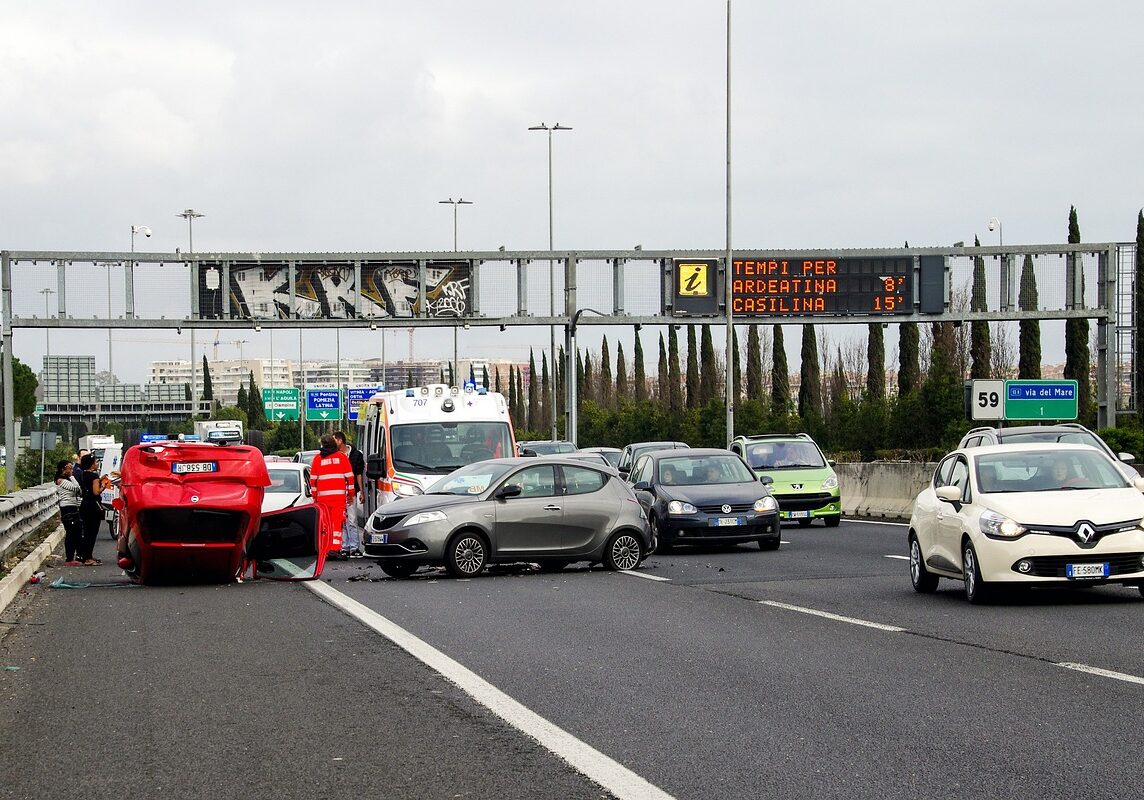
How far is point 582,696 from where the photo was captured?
9.34 meters

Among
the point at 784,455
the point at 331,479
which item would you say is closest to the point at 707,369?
the point at 784,455

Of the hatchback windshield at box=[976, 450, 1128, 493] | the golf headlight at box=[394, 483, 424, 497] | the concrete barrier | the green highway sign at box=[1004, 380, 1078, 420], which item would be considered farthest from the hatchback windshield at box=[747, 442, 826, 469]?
the hatchback windshield at box=[976, 450, 1128, 493]

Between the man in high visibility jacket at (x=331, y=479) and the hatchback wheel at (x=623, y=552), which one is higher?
the man in high visibility jacket at (x=331, y=479)

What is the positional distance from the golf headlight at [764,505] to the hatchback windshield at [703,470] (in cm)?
68

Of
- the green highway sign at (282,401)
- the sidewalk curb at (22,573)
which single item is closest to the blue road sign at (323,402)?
the green highway sign at (282,401)

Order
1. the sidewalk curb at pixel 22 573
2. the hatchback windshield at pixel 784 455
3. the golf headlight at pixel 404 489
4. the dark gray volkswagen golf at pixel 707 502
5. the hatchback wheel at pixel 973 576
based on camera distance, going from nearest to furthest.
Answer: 1. the hatchback wheel at pixel 973 576
2. the sidewalk curb at pixel 22 573
3. the dark gray volkswagen golf at pixel 707 502
4. the golf headlight at pixel 404 489
5. the hatchback windshield at pixel 784 455

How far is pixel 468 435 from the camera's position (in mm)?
26578

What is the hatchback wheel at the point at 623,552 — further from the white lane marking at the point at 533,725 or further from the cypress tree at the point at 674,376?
the cypress tree at the point at 674,376

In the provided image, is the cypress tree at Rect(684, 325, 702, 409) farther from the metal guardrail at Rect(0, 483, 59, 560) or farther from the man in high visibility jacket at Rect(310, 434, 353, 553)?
the man in high visibility jacket at Rect(310, 434, 353, 553)

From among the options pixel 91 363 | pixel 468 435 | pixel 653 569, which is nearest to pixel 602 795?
pixel 653 569

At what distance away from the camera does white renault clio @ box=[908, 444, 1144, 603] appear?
13922 millimetres

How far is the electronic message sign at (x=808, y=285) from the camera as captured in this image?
144 feet

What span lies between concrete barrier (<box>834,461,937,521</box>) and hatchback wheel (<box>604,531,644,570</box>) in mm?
12524

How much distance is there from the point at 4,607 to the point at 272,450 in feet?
353
